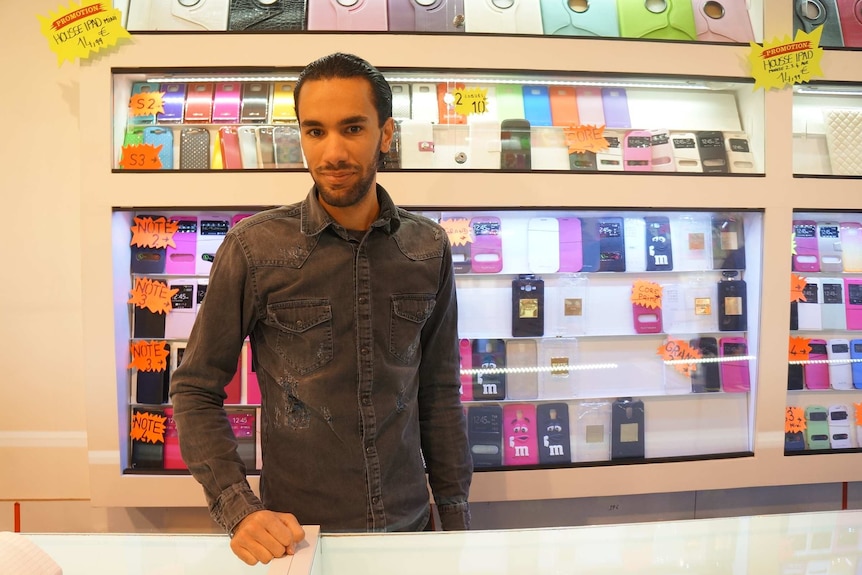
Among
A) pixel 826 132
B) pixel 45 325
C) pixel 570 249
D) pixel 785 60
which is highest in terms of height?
pixel 785 60

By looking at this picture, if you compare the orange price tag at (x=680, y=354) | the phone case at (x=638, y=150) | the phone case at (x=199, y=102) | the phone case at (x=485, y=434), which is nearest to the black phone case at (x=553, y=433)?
the phone case at (x=485, y=434)

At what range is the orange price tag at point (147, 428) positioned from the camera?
2.53 metres

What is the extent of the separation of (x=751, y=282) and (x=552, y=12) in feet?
5.09

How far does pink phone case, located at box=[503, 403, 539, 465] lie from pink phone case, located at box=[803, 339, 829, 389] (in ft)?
4.56

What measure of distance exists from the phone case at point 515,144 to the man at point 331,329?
46.7 inches

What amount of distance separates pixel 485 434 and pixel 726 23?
2.20m

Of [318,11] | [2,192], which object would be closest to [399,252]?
[318,11]

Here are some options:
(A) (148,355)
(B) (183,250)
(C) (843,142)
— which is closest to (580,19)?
(C) (843,142)

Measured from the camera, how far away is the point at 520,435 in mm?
2719

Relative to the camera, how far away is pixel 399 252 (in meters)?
1.52

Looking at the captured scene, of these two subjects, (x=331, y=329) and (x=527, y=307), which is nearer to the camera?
(x=331, y=329)

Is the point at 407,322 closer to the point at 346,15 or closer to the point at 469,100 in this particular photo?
the point at 469,100

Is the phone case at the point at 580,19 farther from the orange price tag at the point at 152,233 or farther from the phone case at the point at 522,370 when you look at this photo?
the orange price tag at the point at 152,233

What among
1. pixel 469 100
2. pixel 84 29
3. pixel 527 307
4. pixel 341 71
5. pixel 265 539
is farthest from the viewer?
pixel 527 307
